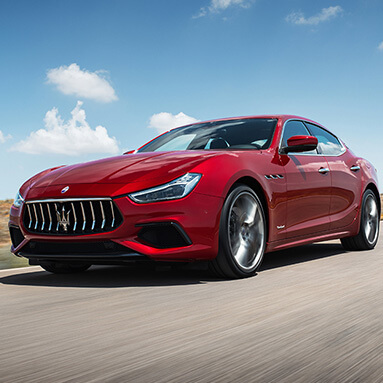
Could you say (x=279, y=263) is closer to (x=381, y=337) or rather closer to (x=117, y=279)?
(x=117, y=279)

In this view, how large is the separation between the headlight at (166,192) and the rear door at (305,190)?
4.64 feet

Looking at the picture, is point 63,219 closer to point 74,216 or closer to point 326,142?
point 74,216

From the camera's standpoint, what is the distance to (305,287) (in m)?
4.35

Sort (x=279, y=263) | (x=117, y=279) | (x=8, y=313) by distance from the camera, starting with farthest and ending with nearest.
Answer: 1. (x=279, y=263)
2. (x=117, y=279)
3. (x=8, y=313)

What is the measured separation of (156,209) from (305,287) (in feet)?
4.06

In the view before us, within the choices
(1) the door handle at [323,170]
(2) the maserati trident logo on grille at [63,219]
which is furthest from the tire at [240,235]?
(1) the door handle at [323,170]

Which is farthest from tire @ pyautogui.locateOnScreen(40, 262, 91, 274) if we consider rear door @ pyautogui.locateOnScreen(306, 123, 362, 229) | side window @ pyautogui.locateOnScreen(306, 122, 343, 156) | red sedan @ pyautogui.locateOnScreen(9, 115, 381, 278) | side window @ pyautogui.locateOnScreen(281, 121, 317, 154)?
side window @ pyautogui.locateOnScreen(306, 122, 343, 156)

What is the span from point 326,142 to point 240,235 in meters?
2.51

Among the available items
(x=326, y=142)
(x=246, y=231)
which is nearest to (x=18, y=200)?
(x=246, y=231)

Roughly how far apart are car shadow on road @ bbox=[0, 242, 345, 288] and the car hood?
26.3 inches

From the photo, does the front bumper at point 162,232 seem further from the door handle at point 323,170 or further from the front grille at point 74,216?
the door handle at point 323,170

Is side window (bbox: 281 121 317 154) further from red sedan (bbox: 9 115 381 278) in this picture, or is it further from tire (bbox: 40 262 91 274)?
tire (bbox: 40 262 91 274)

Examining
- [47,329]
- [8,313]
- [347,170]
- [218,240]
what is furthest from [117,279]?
[347,170]

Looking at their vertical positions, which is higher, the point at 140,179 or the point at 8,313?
the point at 140,179
